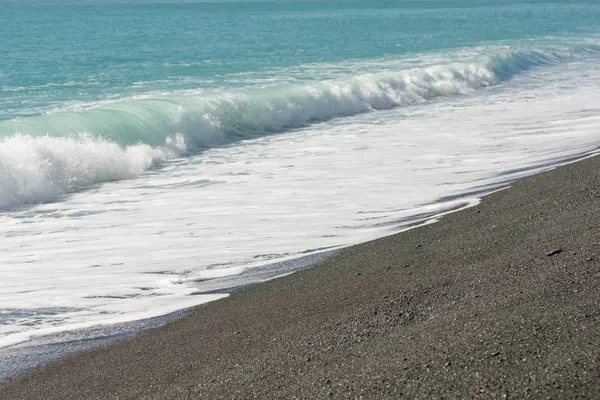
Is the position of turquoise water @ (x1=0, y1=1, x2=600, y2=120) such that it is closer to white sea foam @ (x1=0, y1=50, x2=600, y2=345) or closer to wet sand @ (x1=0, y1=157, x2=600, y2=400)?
white sea foam @ (x1=0, y1=50, x2=600, y2=345)

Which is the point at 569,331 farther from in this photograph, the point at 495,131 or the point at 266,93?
the point at 266,93

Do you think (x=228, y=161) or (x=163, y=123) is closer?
(x=228, y=161)

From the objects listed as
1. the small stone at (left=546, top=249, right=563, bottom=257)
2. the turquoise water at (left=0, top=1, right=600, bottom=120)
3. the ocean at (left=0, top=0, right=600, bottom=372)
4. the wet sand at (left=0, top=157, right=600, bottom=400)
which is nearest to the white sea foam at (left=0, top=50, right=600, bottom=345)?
the ocean at (left=0, top=0, right=600, bottom=372)

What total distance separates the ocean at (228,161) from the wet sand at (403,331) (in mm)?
742

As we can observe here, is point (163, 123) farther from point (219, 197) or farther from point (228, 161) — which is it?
point (219, 197)

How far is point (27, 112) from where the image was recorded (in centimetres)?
1800

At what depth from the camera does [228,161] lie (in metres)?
13.4

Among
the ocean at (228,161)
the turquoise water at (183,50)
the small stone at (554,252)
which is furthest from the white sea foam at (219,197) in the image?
the turquoise water at (183,50)

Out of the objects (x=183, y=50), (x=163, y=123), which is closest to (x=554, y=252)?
(x=163, y=123)

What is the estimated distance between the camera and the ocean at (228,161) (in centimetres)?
691

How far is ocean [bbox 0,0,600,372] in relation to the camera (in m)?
6.91

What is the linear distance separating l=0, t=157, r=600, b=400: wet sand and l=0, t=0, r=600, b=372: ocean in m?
0.74

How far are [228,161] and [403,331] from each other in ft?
30.2

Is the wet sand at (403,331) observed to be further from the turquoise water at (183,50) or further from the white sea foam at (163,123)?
the turquoise water at (183,50)
